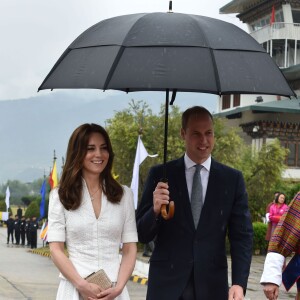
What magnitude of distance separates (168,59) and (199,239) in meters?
1.11

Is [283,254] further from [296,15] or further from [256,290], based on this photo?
[296,15]

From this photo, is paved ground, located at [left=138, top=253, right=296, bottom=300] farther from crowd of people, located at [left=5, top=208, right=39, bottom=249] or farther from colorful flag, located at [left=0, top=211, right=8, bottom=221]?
colorful flag, located at [left=0, top=211, right=8, bottom=221]

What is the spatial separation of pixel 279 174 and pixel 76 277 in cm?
3325

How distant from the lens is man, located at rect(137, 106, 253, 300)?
5.53 metres

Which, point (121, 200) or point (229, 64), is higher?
point (229, 64)

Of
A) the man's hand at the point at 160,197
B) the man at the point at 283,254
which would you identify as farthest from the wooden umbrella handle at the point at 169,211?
the man at the point at 283,254

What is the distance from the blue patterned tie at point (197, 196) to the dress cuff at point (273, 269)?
1.79 ft

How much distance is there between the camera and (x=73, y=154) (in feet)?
17.9

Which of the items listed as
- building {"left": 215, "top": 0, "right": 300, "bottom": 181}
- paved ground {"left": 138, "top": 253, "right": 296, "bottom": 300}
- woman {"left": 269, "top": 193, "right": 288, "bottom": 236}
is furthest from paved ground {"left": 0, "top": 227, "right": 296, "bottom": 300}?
building {"left": 215, "top": 0, "right": 300, "bottom": 181}

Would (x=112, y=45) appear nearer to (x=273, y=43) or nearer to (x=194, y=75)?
(x=194, y=75)

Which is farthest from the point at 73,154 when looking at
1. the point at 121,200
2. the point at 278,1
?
the point at 278,1

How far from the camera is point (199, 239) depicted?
18.2 feet

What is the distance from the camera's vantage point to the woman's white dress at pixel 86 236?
5.34m

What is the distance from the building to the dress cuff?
3697 cm
